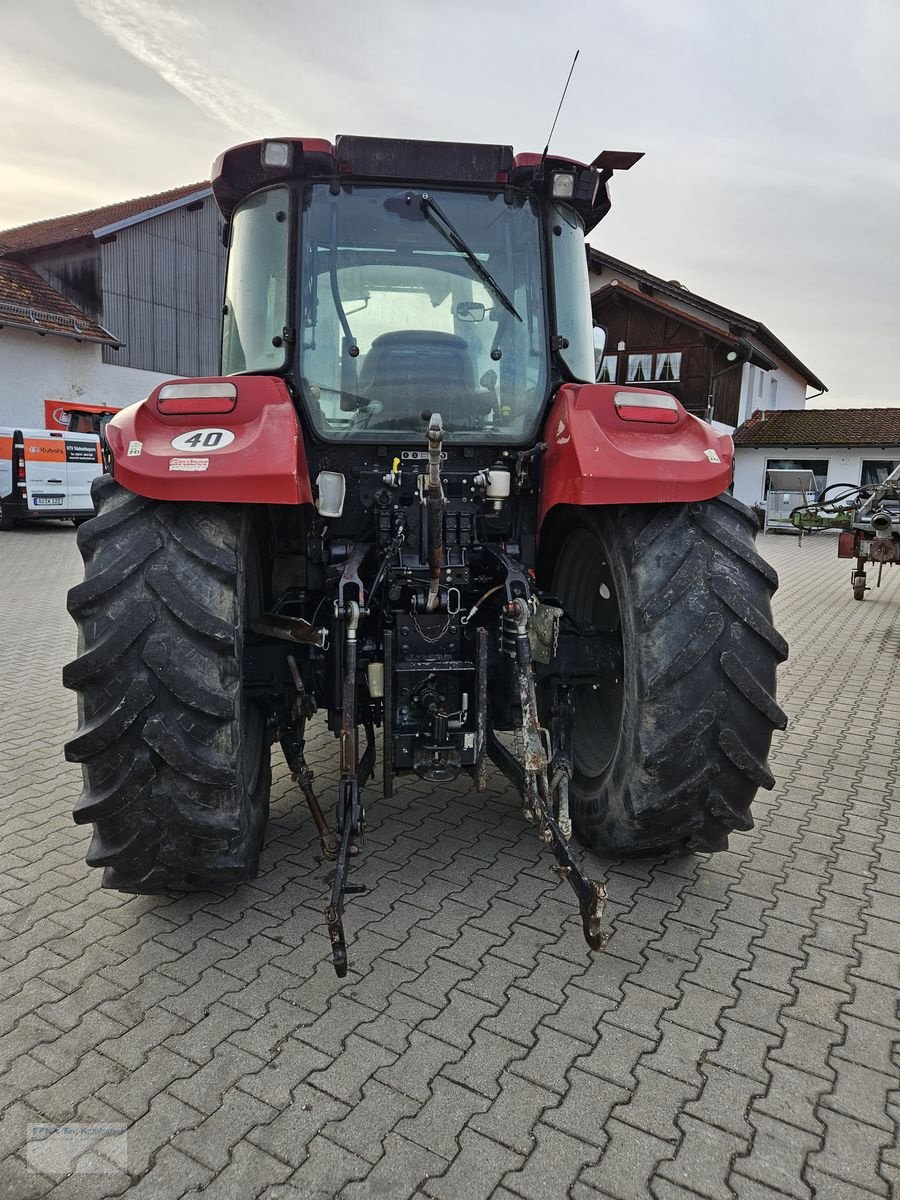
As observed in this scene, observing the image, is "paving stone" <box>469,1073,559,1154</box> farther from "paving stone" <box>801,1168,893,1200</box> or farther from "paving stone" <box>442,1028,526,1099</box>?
"paving stone" <box>801,1168,893,1200</box>

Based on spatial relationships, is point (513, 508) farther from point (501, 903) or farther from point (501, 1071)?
point (501, 1071)

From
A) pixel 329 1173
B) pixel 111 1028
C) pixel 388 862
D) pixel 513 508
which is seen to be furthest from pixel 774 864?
pixel 111 1028

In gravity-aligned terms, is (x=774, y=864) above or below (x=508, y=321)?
below

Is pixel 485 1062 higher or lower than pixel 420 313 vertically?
lower

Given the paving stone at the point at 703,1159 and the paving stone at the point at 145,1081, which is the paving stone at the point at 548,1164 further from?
the paving stone at the point at 145,1081

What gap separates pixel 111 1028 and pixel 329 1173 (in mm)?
818

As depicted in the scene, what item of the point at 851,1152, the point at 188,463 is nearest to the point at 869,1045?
the point at 851,1152

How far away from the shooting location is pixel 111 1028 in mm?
2363

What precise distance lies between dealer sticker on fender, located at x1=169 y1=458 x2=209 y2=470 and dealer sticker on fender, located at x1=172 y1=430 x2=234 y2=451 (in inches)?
2.5

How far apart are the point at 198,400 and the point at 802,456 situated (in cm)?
2610

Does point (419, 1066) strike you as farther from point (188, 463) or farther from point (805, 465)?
point (805, 465)

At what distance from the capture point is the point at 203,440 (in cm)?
264

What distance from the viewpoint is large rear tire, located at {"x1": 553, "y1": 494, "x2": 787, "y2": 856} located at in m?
2.71

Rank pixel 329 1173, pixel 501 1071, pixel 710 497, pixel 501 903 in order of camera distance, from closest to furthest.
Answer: pixel 329 1173, pixel 501 1071, pixel 710 497, pixel 501 903
